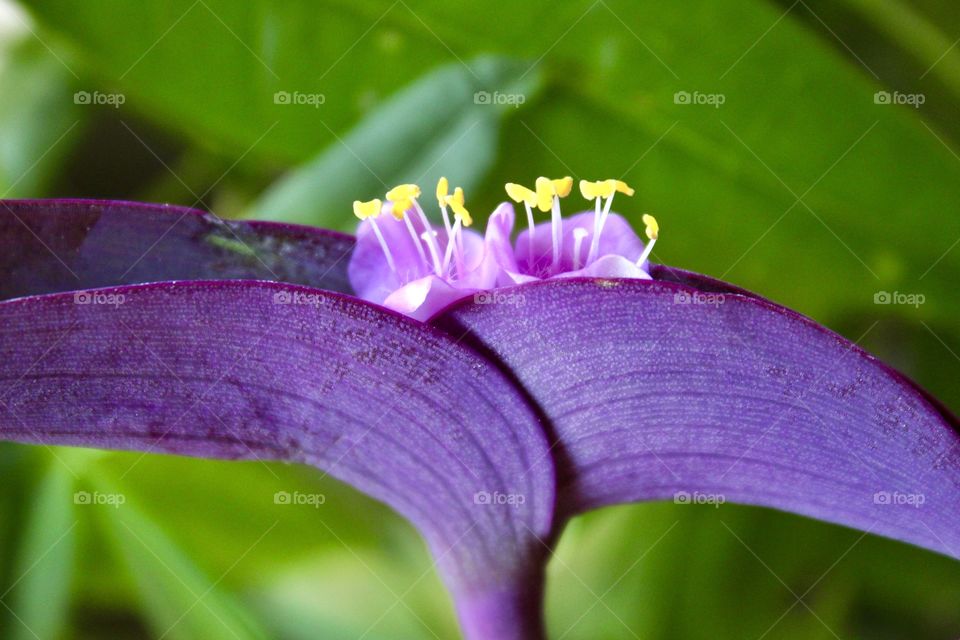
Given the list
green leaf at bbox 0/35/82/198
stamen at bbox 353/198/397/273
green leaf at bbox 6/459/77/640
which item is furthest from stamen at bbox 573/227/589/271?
green leaf at bbox 0/35/82/198

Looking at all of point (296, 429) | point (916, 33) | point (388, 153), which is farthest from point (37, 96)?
point (916, 33)

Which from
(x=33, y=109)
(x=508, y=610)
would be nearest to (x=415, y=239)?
(x=508, y=610)

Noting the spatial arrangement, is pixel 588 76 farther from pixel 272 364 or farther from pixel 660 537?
pixel 272 364

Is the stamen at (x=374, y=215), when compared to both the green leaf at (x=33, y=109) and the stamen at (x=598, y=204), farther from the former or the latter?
the green leaf at (x=33, y=109)

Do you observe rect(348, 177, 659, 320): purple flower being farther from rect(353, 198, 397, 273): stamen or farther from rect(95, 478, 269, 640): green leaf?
rect(95, 478, 269, 640): green leaf

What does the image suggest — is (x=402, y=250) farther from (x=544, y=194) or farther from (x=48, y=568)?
(x=48, y=568)

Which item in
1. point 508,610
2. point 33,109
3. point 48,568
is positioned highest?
point 33,109
